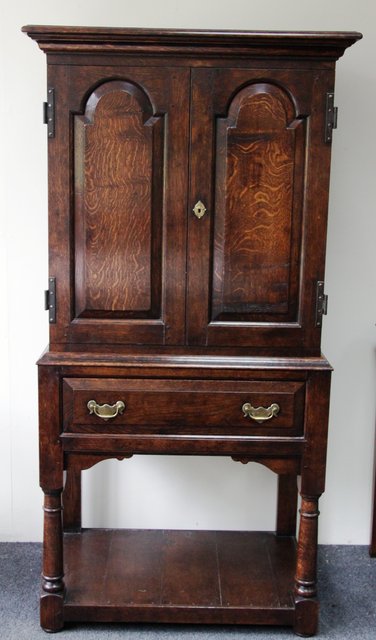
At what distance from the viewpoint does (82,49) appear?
1.96 m

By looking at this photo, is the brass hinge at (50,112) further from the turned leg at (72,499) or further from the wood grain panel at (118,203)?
the turned leg at (72,499)

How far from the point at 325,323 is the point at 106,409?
0.86 m

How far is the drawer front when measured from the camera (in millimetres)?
2072

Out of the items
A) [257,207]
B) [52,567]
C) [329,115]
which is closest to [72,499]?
[52,567]

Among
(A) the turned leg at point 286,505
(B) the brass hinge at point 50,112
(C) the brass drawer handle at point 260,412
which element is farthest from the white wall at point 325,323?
(C) the brass drawer handle at point 260,412

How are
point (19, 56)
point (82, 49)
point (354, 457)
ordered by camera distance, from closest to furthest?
1. point (82, 49)
2. point (19, 56)
3. point (354, 457)

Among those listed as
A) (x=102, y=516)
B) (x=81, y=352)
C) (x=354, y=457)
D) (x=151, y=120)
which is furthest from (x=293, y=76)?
→ (x=102, y=516)

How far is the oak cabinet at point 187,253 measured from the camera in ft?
6.48

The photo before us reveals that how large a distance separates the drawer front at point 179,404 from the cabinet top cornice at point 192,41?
0.83 metres

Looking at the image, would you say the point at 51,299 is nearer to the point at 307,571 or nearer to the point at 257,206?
the point at 257,206

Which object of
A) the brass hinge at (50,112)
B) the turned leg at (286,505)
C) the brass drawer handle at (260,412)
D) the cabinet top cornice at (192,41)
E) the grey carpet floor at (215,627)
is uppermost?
the cabinet top cornice at (192,41)

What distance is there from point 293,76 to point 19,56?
915 millimetres

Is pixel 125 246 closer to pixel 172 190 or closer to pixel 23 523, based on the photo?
pixel 172 190

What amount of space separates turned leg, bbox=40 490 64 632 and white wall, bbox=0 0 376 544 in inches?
20.2
